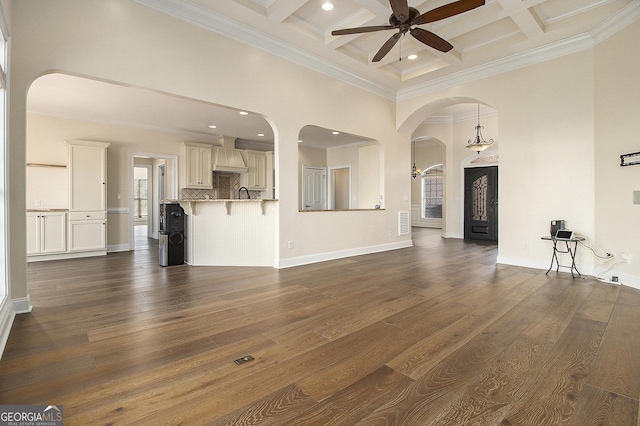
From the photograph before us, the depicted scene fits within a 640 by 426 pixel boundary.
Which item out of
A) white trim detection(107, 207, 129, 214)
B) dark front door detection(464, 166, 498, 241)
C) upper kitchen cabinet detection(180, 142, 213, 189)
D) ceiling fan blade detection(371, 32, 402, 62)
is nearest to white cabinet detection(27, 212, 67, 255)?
white trim detection(107, 207, 129, 214)

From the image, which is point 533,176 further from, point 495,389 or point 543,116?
point 495,389

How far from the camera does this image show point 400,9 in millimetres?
3094

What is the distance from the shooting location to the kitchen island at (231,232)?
4867 millimetres

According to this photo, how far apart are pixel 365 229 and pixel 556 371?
4.35 metres

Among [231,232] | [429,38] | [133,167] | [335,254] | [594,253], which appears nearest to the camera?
[429,38]

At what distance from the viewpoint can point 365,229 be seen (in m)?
6.11

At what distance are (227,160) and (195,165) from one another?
0.82m

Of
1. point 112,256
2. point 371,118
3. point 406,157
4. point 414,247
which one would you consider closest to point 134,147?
point 112,256

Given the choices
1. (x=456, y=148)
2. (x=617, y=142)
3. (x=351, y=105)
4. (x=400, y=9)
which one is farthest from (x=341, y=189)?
(x=400, y=9)

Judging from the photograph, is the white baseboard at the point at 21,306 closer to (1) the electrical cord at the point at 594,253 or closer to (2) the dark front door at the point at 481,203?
(1) the electrical cord at the point at 594,253

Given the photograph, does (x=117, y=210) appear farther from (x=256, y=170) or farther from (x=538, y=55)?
(x=538, y=55)

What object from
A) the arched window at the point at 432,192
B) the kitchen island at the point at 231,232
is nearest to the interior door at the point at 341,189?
the arched window at the point at 432,192

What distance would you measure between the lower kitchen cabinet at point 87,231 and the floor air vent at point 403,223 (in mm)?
6220
